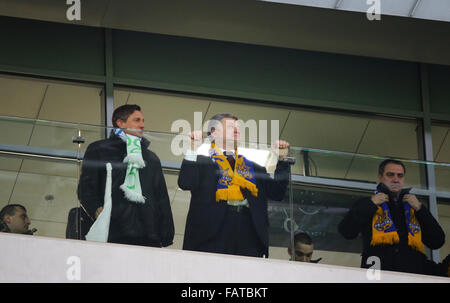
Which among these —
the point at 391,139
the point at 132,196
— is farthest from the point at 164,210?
the point at 391,139

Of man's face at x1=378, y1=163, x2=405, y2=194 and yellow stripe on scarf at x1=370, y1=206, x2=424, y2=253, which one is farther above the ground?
man's face at x1=378, y1=163, x2=405, y2=194

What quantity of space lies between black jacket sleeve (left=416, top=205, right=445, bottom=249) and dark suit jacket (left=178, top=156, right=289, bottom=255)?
4.23ft

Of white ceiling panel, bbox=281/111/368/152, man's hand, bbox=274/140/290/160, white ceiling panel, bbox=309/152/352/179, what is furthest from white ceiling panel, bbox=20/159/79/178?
white ceiling panel, bbox=281/111/368/152

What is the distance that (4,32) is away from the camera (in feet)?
45.1

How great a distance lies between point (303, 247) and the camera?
31.0 ft

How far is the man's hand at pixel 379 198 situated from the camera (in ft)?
31.5

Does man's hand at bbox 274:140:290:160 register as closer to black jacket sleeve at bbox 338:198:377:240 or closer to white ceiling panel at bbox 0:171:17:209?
black jacket sleeve at bbox 338:198:377:240

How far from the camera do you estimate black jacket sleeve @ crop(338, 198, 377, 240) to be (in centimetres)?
945

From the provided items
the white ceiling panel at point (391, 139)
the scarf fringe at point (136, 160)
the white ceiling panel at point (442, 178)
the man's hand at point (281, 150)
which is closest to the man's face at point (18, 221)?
the scarf fringe at point (136, 160)

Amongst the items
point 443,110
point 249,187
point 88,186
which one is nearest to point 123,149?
point 88,186

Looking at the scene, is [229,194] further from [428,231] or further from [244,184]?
[428,231]

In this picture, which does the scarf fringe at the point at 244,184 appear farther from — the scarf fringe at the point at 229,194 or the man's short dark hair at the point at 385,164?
the man's short dark hair at the point at 385,164

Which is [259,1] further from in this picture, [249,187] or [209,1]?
[249,187]

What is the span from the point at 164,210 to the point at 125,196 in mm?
358
